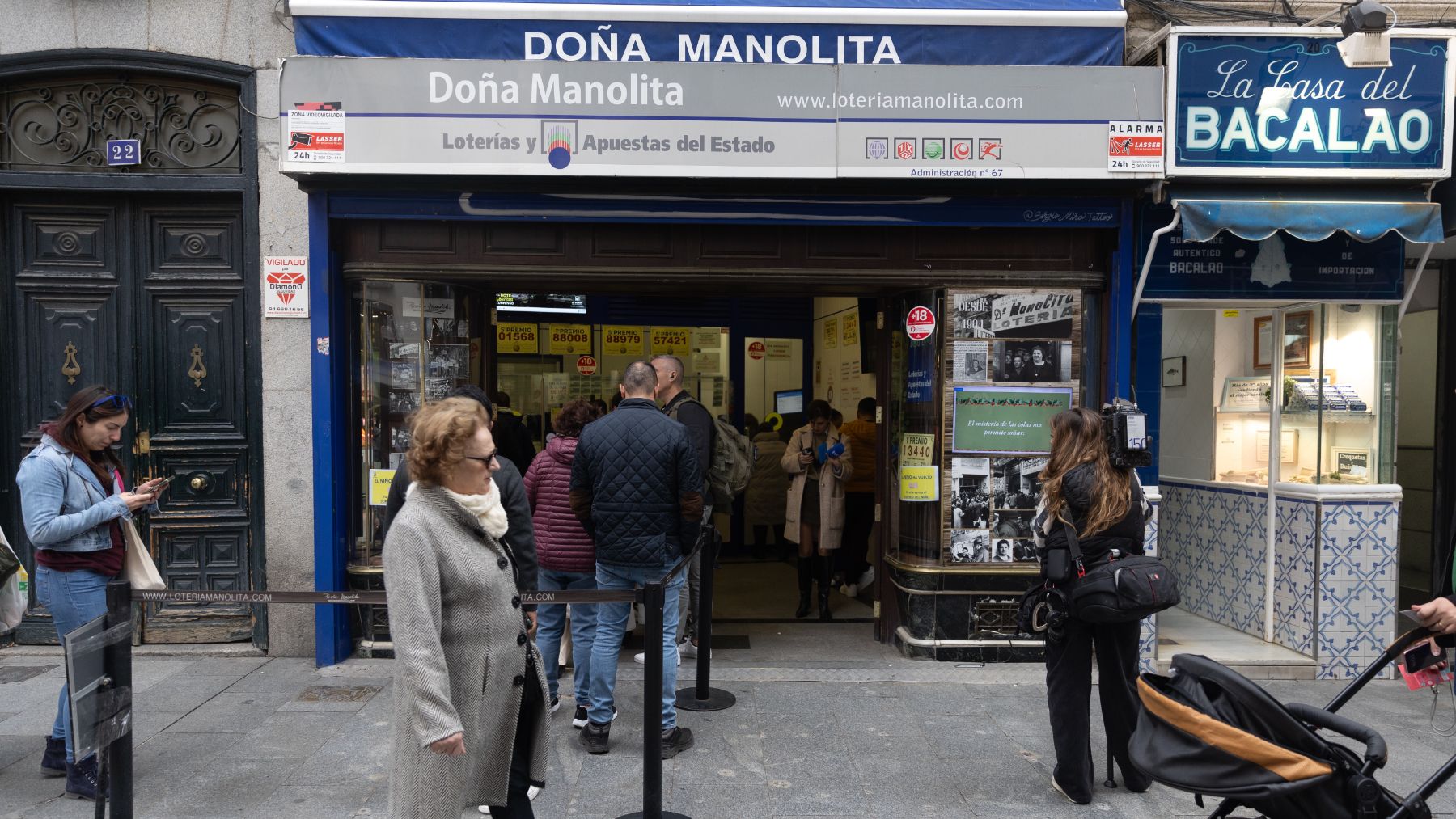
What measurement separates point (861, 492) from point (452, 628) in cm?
564

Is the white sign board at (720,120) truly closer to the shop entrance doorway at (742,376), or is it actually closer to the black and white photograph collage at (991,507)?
the shop entrance doorway at (742,376)

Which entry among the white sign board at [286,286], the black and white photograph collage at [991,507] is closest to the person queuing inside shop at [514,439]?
the white sign board at [286,286]

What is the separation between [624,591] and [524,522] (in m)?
0.55

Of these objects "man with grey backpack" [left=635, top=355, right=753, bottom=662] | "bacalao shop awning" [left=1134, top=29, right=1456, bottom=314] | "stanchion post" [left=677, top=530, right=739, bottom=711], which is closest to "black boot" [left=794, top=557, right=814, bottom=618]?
"man with grey backpack" [left=635, top=355, right=753, bottom=662]

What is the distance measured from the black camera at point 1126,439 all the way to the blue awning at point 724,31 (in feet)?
9.01

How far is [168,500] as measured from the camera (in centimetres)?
655

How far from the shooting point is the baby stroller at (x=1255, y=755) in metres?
2.73

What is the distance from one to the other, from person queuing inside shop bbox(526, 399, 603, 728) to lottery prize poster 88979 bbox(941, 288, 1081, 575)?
258 centimetres

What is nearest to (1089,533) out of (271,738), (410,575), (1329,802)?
(1329,802)

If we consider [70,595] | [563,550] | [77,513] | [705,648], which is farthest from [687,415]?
[70,595]

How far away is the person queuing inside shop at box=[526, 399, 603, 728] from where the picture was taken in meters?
5.09

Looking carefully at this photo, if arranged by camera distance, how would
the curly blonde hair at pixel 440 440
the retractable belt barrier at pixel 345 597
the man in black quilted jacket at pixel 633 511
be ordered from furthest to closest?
the man in black quilted jacket at pixel 633 511 < the retractable belt barrier at pixel 345 597 < the curly blonde hair at pixel 440 440

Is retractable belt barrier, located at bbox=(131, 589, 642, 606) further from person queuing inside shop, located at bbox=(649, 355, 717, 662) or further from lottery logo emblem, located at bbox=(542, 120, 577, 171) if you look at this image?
lottery logo emblem, located at bbox=(542, 120, 577, 171)

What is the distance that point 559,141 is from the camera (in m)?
Answer: 5.65
